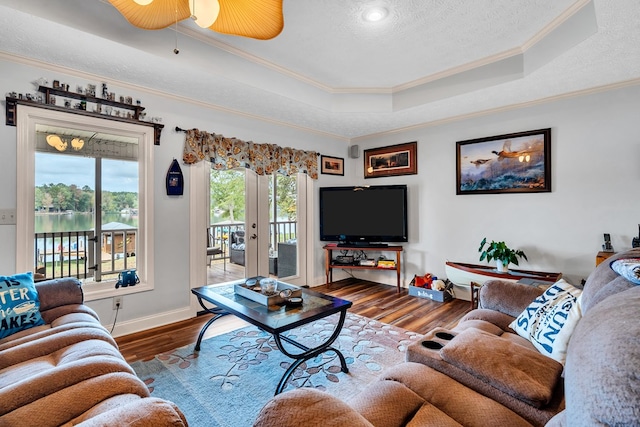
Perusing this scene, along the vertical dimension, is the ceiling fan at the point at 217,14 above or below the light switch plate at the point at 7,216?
above

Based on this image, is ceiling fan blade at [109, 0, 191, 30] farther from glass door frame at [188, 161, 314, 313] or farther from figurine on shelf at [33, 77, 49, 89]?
glass door frame at [188, 161, 314, 313]

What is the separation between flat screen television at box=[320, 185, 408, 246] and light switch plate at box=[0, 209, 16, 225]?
3323 mm

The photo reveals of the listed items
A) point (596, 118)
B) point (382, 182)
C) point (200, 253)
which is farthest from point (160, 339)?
point (596, 118)

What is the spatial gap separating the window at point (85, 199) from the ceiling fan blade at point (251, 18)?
5.96 ft

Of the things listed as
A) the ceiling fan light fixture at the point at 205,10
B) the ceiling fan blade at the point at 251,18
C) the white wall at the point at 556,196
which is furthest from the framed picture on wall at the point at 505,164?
the ceiling fan light fixture at the point at 205,10

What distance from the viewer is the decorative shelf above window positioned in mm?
2359

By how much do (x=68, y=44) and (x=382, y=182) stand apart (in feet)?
12.8

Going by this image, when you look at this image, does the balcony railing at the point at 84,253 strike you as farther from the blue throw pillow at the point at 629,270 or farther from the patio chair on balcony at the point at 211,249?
the blue throw pillow at the point at 629,270

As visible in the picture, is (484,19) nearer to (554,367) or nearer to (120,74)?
(554,367)

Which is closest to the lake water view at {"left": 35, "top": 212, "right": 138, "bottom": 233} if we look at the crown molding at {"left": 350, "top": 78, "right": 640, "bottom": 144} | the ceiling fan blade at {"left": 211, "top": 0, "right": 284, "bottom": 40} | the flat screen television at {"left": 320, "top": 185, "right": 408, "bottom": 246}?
the ceiling fan blade at {"left": 211, "top": 0, "right": 284, "bottom": 40}

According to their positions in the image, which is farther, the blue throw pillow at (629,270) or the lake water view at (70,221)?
the lake water view at (70,221)

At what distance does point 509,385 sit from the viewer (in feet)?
3.65

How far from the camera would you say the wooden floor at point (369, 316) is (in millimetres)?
2637

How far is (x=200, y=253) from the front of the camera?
11.1ft
